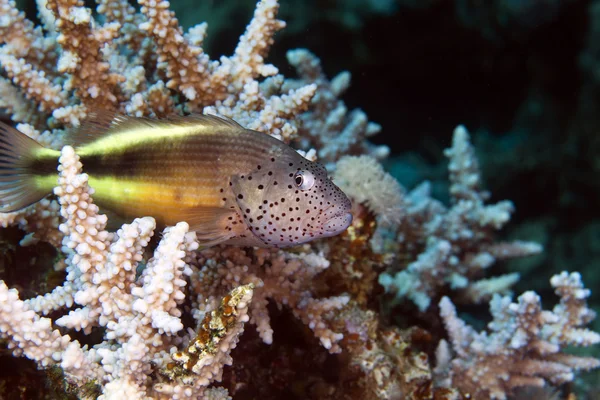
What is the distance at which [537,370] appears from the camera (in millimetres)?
4020

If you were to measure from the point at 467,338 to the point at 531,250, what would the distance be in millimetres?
1959

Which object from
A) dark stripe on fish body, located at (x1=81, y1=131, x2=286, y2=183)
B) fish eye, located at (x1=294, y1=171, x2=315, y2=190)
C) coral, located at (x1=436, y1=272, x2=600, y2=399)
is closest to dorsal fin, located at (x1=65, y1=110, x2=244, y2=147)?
dark stripe on fish body, located at (x1=81, y1=131, x2=286, y2=183)

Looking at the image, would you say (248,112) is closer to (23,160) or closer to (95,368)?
(23,160)

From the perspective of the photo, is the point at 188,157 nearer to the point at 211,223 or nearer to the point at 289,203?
the point at 211,223

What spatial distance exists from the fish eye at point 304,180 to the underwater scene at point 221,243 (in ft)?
0.09

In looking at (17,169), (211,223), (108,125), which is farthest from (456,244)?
(17,169)

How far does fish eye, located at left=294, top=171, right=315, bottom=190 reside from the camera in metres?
2.41

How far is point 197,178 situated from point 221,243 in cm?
45

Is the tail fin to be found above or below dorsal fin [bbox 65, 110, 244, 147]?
below

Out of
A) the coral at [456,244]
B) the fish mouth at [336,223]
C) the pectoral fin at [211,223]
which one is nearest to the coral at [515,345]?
the coral at [456,244]

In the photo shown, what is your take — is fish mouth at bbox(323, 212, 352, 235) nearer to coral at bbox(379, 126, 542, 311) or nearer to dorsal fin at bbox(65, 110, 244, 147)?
dorsal fin at bbox(65, 110, 244, 147)

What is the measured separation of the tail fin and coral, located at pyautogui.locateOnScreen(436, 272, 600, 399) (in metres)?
3.36

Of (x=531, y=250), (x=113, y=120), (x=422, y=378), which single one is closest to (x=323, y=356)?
(x=422, y=378)

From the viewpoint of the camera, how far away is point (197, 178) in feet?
8.33
